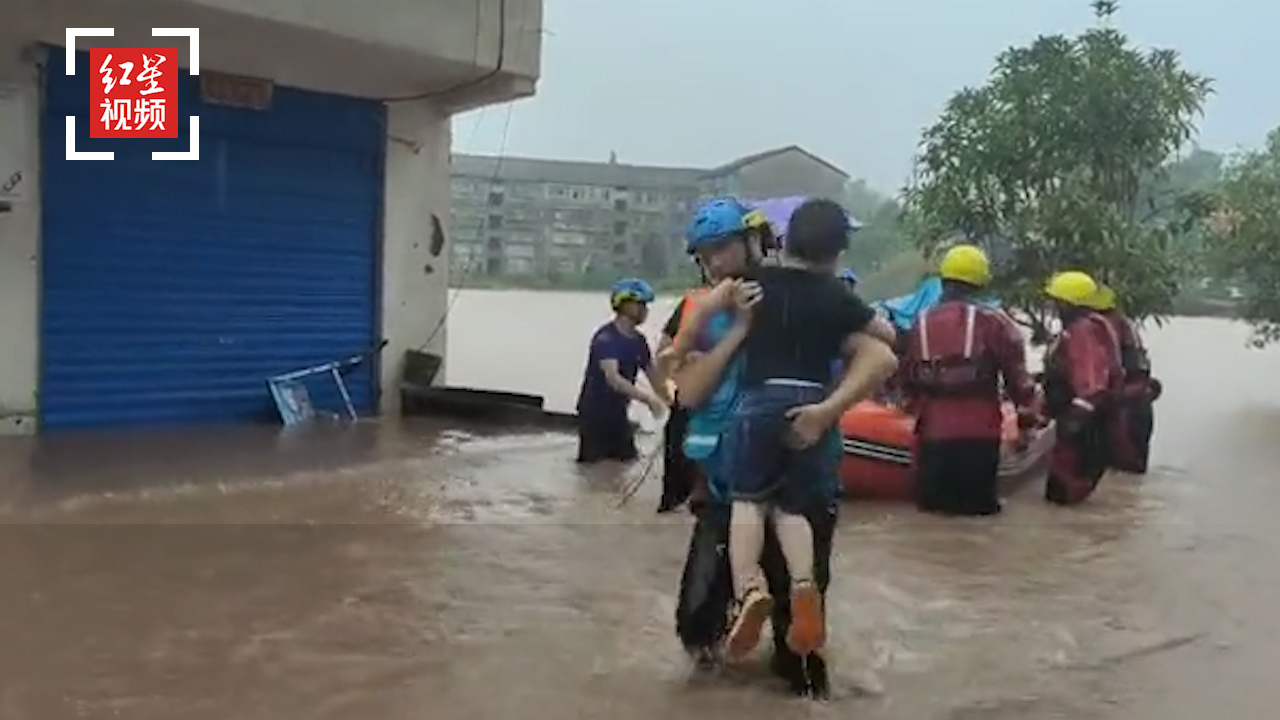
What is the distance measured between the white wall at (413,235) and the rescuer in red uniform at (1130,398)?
6587mm

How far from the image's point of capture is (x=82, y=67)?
11750 mm

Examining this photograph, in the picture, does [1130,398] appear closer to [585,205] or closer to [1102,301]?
[1102,301]

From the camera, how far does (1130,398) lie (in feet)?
36.9

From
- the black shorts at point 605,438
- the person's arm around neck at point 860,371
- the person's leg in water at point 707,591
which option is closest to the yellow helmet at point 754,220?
the person's arm around neck at point 860,371

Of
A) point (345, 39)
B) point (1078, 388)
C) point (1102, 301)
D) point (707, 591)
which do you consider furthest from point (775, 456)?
point (345, 39)

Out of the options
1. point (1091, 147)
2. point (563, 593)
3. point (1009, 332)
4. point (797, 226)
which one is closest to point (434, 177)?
point (1091, 147)

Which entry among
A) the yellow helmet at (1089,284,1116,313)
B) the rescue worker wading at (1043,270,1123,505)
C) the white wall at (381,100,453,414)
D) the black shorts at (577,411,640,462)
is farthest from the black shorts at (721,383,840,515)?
the white wall at (381,100,453,414)

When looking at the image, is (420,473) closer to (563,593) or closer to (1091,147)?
(563,593)

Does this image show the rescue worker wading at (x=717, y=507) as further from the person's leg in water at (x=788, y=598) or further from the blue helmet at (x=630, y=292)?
the blue helmet at (x=630, y=292)

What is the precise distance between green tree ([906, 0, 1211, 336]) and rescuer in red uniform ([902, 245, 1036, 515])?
19.3 feet

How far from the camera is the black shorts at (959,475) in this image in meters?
8.84

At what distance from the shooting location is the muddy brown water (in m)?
5.03

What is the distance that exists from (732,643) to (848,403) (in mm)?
826

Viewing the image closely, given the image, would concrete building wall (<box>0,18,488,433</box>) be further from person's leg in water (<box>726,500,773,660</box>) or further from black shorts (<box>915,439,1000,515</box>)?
person's leg in water (<box>726,500,773,660</box>)
